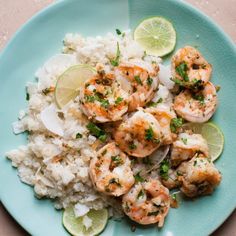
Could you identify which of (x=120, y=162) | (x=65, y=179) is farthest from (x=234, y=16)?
(x=65, y=179)

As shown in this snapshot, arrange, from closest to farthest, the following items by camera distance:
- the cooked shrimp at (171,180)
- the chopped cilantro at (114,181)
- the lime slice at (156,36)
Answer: the chopped cilantro at (114,181), the cooked shrimp at (171,180), the lime slice at (156,36)

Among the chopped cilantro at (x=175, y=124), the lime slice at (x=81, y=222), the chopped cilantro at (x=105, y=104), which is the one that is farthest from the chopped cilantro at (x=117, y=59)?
the lime slice at (x=81, y=222)

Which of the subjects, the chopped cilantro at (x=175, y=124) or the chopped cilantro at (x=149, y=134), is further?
the chopped cilantro at (x=175, y=124)

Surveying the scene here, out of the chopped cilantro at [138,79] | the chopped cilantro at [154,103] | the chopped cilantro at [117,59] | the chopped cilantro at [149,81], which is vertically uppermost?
the chopped cilantro at [149,81]

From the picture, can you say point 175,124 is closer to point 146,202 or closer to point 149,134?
point 149,134

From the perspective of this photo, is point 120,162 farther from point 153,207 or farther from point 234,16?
point 234,16

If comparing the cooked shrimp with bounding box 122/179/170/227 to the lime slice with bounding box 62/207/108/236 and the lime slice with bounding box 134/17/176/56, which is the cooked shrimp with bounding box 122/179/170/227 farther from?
the lime slice with bounding box 134/17/176/56

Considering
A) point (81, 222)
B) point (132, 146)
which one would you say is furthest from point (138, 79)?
point (81, 222)

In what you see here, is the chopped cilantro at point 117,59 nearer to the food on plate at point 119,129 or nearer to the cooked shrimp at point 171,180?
the food on plate at point 119,129
